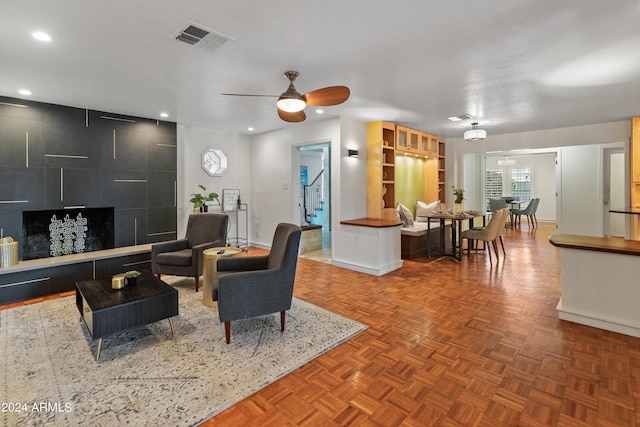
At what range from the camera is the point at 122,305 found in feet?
8.02

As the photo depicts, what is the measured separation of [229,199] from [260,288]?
168 inches

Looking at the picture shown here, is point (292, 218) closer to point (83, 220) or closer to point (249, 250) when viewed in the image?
point (249, 250)

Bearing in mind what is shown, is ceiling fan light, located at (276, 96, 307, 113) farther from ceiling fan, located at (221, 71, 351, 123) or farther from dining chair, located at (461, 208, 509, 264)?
dining chair, located at (461, 208, 509, 264)

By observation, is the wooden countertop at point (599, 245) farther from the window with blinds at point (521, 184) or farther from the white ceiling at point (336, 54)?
the window with blinds at point (521, 184)

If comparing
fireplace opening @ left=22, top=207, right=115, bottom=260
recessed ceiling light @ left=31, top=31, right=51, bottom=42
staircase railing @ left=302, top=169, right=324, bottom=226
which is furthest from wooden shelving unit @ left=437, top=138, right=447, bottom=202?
recessed ceiling light @ left=31, top=31, right=51, bottom=42

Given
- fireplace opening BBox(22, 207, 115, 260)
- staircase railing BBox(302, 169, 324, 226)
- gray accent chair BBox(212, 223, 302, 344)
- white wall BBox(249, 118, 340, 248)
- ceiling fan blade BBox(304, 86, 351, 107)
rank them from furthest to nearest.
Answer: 1. staircase railing BBox(302, 169, 324, 226)
2. white wall BBox(249, 118, 340, 248)
3. fireplace opening BBox(22, 207, 115, 260)
4. ceiling fan blade BBox(304, 86, 351, 107)
5. gray accent chair BBox(212, 223, 302, 344)

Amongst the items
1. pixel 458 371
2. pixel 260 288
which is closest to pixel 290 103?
pixel 260 288

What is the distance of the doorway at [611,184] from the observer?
7332mm

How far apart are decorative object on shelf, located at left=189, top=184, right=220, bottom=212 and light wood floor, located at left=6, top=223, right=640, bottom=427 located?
122 inches

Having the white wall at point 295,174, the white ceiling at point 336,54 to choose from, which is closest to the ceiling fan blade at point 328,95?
the white ceiling at point 336,54

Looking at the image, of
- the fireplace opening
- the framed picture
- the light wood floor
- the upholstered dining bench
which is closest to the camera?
the light wood floor

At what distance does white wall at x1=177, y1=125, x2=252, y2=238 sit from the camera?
587 centimetres

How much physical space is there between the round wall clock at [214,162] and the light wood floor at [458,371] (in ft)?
12.2

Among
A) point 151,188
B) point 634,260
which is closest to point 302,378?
point 634,260
